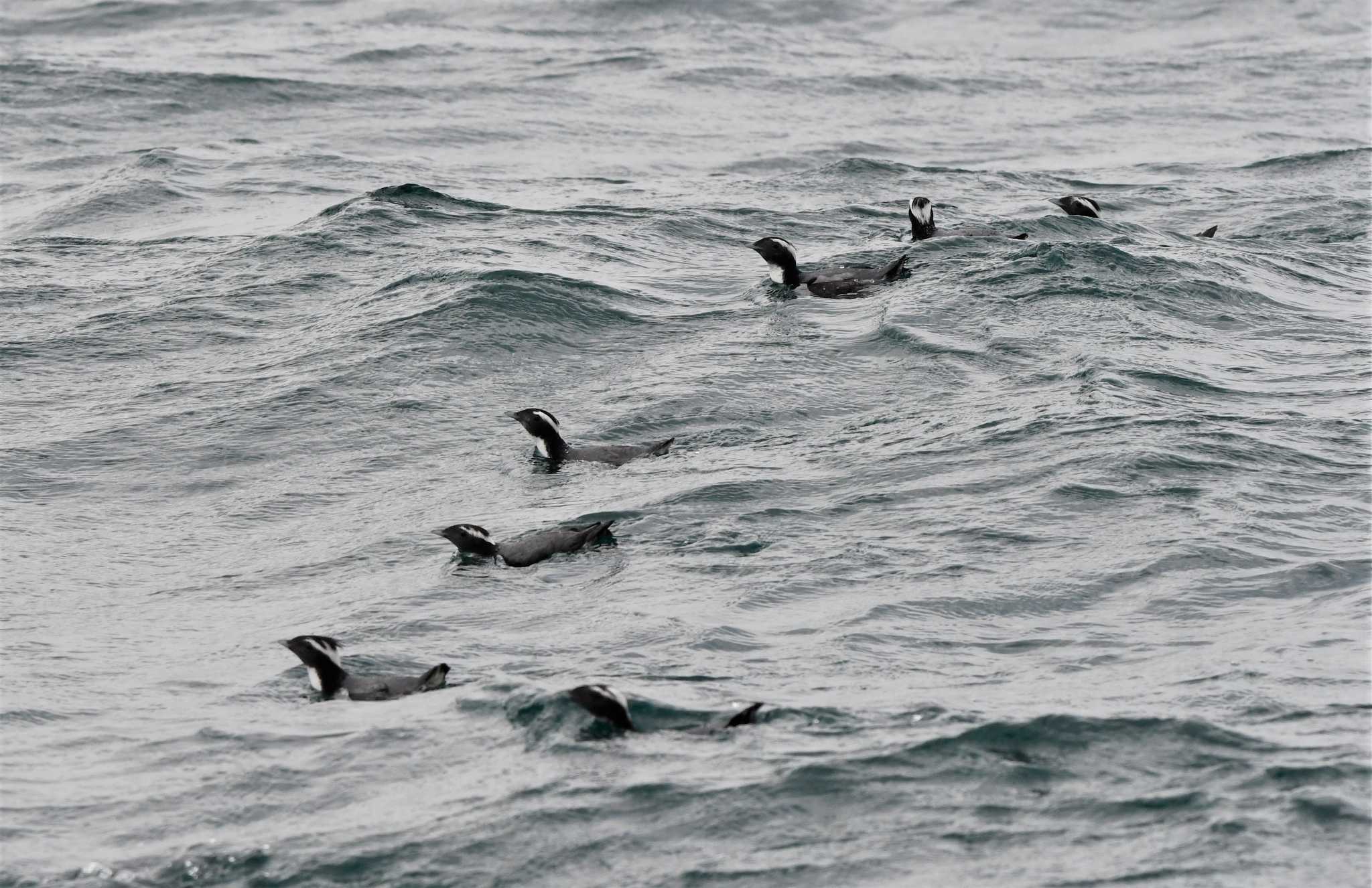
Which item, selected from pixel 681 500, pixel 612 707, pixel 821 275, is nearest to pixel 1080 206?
pixel 821 275

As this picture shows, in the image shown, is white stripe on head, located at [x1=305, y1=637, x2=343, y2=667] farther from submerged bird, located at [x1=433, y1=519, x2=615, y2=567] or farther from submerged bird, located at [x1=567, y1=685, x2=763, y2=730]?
submerged bird, located at [x1=433, y1=519, x2=615, y2=567]

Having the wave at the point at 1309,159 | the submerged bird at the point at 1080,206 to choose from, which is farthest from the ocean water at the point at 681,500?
the submerged bird at the point at 1080,206

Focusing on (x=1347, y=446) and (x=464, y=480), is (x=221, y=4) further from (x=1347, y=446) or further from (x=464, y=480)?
(x=1347, y=446)

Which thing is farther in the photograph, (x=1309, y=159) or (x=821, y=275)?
(x=1309, y=159)

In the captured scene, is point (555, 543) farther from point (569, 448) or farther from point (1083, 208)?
point (1083, 208)

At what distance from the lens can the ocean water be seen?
8.93 metres

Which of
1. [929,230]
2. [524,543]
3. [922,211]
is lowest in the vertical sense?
[524,543]

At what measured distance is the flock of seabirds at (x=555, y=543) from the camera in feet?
32.0

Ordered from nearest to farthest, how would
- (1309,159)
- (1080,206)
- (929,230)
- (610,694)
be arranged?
1. (610,694)
2. (929,230)
3. (1080,206)
4. (1309,159)

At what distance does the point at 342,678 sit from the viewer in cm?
1083

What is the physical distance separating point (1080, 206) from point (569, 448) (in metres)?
9.31

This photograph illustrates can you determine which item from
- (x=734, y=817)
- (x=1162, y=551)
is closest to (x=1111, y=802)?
(x=734, y=817)

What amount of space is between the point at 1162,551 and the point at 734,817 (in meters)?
4.60

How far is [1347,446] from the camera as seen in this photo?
14.2 meters
